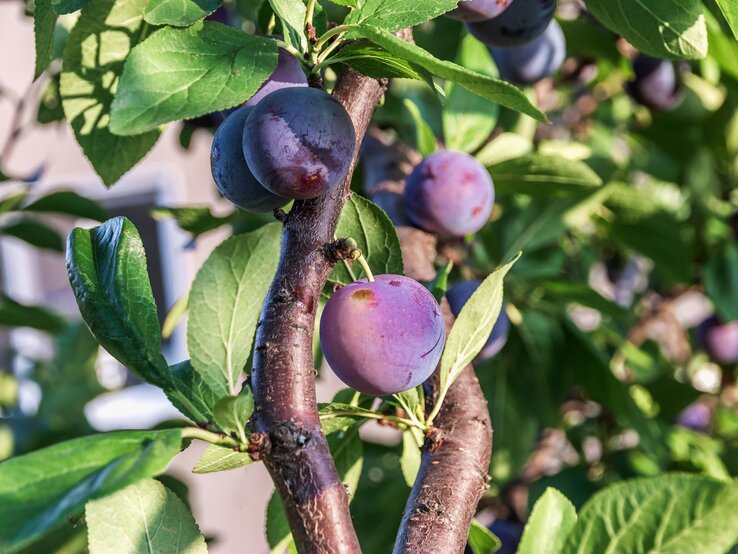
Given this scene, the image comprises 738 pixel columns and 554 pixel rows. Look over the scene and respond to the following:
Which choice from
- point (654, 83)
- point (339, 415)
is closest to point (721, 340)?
point (654, 83)

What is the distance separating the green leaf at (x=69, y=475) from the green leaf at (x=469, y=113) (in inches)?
23.7

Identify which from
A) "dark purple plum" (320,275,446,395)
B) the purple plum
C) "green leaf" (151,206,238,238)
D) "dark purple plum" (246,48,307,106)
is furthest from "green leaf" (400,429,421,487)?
the purple plum

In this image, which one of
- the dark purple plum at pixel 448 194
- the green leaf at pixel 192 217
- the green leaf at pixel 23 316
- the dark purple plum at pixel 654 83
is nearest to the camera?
the dark purple plum at pixel 448 194

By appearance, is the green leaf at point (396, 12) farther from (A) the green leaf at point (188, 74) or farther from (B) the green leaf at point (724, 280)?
(B) the green leaf at point (724, 280)

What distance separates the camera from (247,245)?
0.56m

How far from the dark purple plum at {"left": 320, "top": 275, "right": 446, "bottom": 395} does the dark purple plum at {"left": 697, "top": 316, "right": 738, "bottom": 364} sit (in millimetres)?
1134

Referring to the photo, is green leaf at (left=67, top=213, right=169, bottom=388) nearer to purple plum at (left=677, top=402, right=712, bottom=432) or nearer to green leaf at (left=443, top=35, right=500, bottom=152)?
green leaf at (left=443, top=35, right=500, bottom=152)

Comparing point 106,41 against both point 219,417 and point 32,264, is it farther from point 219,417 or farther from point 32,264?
point 32,264

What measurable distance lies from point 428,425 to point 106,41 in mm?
356

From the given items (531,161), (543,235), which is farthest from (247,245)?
(543,235)

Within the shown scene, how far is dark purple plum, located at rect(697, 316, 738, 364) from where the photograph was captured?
4.82 ft

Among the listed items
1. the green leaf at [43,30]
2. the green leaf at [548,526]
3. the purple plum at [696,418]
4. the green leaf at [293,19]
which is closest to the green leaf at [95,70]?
the green leaf at [43,30]

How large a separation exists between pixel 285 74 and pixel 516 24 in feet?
0.72

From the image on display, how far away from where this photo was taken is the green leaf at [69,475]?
1.07ft
